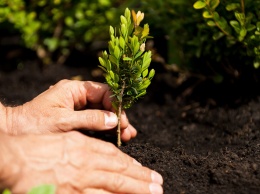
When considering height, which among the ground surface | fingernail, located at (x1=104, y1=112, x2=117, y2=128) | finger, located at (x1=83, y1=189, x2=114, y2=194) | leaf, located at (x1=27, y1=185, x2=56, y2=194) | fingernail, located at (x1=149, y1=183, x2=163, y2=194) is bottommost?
the ground surface

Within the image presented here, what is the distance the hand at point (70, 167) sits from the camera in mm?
2082

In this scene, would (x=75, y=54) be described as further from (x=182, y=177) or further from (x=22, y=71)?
(x=182, y=177)

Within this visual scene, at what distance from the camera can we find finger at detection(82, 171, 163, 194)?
2.20 m

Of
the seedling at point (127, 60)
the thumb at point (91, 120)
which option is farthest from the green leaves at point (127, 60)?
the thumb at point (91, 120)

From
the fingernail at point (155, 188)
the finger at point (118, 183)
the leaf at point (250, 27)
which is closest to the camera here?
the finger at point (118, 183)

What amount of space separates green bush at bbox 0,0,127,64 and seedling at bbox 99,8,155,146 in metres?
1.75

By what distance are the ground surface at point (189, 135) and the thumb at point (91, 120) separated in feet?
0.65

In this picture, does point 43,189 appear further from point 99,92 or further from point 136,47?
point 99,92

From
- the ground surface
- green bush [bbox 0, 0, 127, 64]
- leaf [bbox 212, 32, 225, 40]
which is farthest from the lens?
green bush [bbox 0, 0, 127, 64]

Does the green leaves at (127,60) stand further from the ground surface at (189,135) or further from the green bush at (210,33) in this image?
the green bush at (210,33)

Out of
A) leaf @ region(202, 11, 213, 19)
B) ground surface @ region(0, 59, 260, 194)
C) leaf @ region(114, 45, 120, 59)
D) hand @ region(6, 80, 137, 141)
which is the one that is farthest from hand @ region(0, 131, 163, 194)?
leaf @ region(202, 11, 213, 19)

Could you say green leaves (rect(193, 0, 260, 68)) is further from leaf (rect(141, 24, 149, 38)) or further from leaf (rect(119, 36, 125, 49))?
leaf (rect(119, 36, 125, 49))

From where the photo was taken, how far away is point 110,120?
106 inches

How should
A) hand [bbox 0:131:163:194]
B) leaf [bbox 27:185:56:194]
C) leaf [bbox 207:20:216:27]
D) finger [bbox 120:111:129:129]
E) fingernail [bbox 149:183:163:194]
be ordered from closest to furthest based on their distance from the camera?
leaf [bbox 27:185:56:194], hand [bbox 0:131:163:194], fingernail [bbox 149:183:163:194], finger [bbox 120:111:129:129], leaf [bbox 207:20:216:27]
